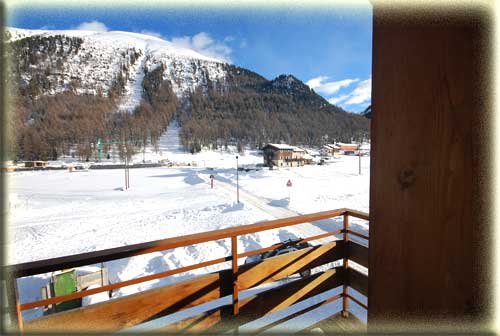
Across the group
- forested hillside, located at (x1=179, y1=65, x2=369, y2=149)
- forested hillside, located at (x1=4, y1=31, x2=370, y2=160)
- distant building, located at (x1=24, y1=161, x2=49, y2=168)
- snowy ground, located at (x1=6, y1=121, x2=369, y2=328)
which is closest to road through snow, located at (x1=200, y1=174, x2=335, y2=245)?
snowy ground, located at (x1=6, y1=121, x2=369, y2=328)

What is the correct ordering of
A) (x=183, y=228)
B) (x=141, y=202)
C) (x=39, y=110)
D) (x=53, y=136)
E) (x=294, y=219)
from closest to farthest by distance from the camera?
(x=294, y=219) < (x=183, y=228) < (x=141, y=202) < (x=53, y=136) < (x=39, y=110)

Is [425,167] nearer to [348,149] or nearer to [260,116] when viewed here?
[348,149]

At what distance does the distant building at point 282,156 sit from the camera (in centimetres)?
3266

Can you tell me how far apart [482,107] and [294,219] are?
4.27 ft

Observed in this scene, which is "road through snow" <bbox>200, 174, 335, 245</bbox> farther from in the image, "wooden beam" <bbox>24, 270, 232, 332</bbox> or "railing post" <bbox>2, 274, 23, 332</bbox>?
"railing post" <bbox>2, 274, 23, 332</bbox>

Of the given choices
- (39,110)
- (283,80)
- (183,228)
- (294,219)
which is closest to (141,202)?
(183,228)

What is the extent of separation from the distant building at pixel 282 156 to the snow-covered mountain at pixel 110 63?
67.2 metres

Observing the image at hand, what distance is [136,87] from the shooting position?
97.1m

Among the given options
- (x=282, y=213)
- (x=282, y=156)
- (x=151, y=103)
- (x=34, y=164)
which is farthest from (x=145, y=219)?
(x=151, y=103)

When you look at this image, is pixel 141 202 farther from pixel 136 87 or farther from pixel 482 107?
pixel 136 87

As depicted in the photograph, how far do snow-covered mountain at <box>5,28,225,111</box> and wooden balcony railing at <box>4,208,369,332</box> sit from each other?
91835mm

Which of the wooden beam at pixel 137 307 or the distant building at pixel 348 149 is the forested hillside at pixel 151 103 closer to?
the distant building at pixel 348 149

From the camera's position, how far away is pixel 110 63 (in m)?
103

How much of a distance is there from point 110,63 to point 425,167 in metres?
127
